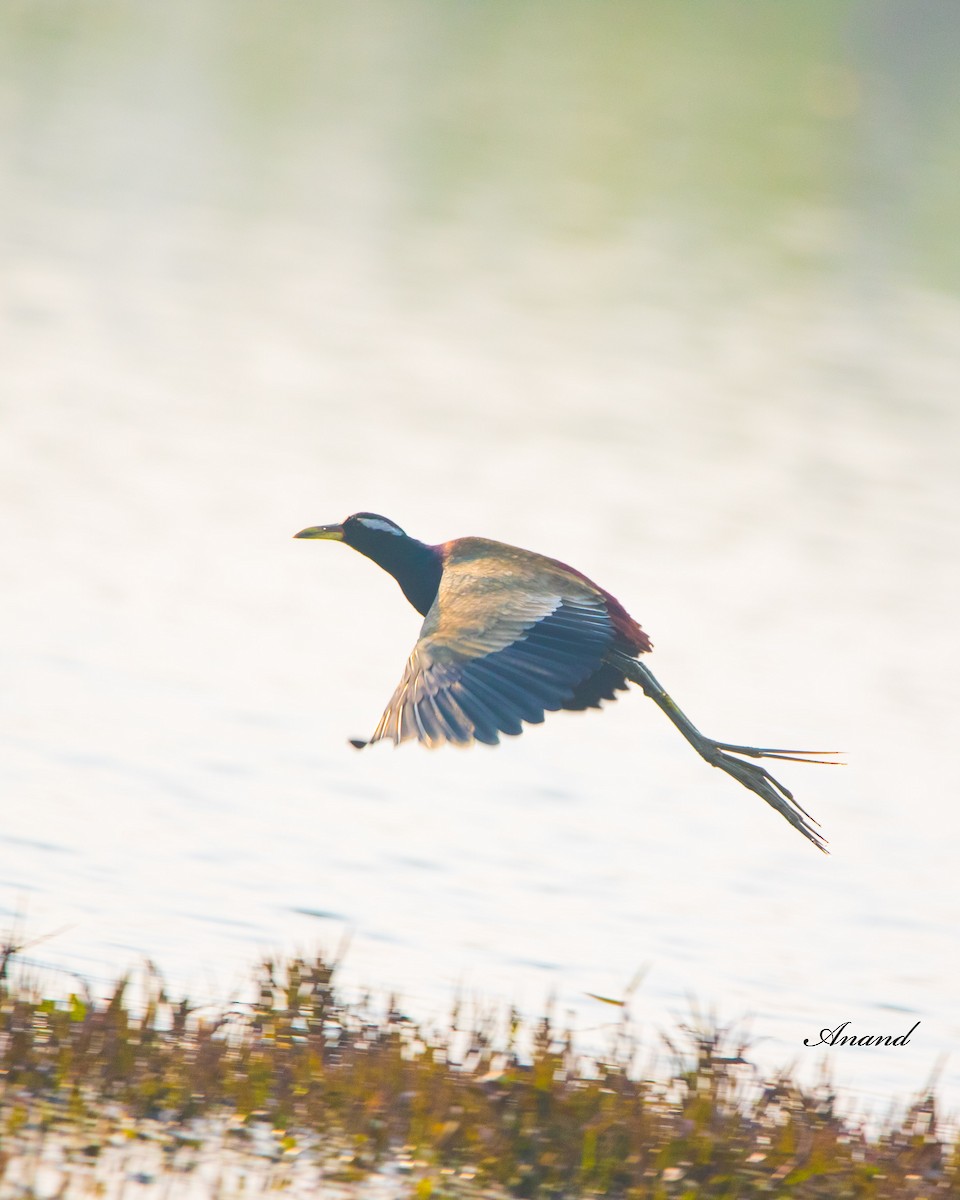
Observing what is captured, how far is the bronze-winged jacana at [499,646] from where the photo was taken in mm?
5879

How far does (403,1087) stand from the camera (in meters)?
5.41

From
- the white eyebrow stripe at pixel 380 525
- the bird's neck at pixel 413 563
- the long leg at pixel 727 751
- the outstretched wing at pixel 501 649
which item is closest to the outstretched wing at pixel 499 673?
the outstretched wing at pixel 501 649

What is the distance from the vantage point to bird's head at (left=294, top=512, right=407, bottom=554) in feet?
24.3

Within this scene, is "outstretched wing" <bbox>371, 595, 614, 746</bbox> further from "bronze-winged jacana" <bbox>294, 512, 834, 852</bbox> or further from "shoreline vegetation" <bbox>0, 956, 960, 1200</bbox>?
"shoreline vegetation" <bbox>0, 956, 960, 1200</bbox>

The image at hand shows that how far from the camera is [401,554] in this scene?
739 cm

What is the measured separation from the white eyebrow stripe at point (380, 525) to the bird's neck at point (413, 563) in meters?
0.02

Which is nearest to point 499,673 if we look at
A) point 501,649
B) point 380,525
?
point 501,649

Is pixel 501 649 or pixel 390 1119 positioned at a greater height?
pixel 501 649

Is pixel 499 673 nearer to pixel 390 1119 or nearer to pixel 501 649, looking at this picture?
pixel 501 649

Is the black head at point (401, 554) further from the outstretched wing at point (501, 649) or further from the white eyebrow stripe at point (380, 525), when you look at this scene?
the outstretched wing at point (501, 649)

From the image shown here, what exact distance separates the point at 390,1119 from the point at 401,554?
2527mm

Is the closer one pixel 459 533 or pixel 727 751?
pixel 727 751

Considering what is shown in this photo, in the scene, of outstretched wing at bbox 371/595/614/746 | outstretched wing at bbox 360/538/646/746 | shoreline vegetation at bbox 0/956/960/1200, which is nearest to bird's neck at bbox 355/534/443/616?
outstretched wing at bbox 360/538/646/746

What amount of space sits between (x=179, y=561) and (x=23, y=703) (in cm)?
271
